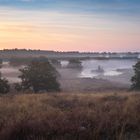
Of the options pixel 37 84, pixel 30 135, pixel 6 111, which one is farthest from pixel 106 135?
pixel 37 84

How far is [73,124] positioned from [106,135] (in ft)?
3.06

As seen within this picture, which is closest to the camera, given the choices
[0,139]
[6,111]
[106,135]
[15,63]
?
[0,139]

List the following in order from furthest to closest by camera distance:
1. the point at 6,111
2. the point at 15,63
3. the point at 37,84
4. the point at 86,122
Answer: the point at 15,63, the point at 37,84, the point at 6,111, the point at 86,122

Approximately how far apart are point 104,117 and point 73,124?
4.89 feet

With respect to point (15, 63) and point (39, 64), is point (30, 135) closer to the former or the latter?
point (39, 64)

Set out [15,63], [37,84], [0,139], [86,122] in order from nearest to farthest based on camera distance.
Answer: [0,139], [86,122], [37,84], [15,63]

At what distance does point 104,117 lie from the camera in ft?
38.1

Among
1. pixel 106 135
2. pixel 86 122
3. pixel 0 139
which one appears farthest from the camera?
pixel 86 122

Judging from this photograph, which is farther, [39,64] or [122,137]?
[39,64]

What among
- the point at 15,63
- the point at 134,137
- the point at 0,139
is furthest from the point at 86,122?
the point at 15,63

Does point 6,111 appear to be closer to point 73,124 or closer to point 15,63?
point 73,124

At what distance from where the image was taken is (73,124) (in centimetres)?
1045

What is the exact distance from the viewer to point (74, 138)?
9477 mm

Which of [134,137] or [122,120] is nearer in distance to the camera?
[134,137]
